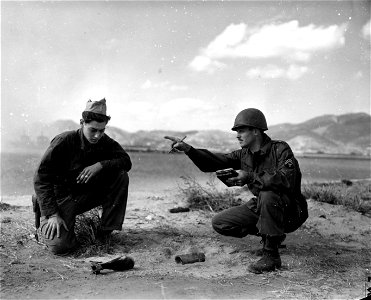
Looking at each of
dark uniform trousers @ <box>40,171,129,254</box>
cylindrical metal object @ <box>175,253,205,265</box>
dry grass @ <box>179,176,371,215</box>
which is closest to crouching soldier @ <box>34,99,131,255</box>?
dark uniform trousers @ <box>40,171,129,254</box>

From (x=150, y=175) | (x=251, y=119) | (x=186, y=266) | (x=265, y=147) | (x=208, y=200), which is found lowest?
(x=150, y=175)

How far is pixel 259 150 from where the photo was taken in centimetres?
412

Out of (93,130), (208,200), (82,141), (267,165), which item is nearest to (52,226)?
(82,141)

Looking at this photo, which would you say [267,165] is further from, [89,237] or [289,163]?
[89,237]

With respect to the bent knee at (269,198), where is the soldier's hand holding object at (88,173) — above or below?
above

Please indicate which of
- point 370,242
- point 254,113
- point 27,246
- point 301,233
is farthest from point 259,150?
point 27,246

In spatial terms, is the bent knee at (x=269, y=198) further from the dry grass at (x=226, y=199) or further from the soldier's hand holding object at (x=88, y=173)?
A: the dry grass at (x=226, y=199)

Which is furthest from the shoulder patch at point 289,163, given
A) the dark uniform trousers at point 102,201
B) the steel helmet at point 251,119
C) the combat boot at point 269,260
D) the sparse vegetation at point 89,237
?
the sparse vegetation at point 89,237

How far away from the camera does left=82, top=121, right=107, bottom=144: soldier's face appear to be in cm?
420

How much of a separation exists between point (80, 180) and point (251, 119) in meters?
1.89

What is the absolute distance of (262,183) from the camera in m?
3.75

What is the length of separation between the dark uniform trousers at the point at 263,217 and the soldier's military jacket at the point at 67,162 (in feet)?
4.25

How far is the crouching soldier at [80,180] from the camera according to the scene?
13.2 ft

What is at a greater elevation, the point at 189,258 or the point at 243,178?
the point at 243,178
